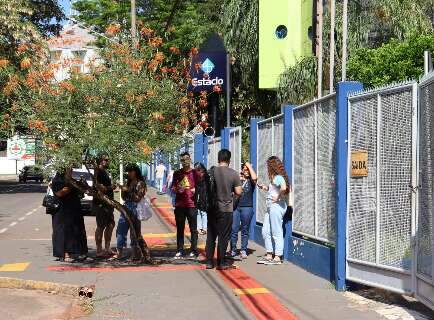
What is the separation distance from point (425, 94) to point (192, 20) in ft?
122

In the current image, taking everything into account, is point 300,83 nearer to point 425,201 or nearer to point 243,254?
point 243,254

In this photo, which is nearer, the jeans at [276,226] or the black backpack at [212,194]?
the black backpack at [212,194]

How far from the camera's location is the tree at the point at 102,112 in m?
10.8

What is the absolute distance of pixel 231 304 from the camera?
892cm

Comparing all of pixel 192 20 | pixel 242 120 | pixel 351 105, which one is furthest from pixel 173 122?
pixel 192 20

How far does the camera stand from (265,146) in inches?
577

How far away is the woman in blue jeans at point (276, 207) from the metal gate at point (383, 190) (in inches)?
102

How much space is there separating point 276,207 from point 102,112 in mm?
3075

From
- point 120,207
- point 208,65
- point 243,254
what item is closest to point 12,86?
point 120,207

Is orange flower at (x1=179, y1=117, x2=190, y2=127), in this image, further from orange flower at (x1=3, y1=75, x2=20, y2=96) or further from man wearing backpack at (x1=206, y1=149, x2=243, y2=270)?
orange flower at (x1=3, y1=75, x2=20, y2=96)

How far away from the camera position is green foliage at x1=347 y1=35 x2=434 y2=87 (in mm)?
20453

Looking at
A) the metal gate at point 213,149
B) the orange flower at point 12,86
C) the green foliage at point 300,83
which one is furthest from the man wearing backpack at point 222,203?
the green foliage at point 300,83

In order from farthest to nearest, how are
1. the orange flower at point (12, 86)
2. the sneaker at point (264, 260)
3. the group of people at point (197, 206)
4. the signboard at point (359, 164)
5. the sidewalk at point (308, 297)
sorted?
1. the sneaker at point (264, 260)
2. the group of people at point (197, 206)
3. the orange flower at point (12, 86)
4. the signboard at point (359, 164)
5. the sidewalk at point (308, 297)

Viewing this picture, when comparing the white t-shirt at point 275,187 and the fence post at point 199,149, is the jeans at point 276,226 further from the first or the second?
the fence post at point 199,149
